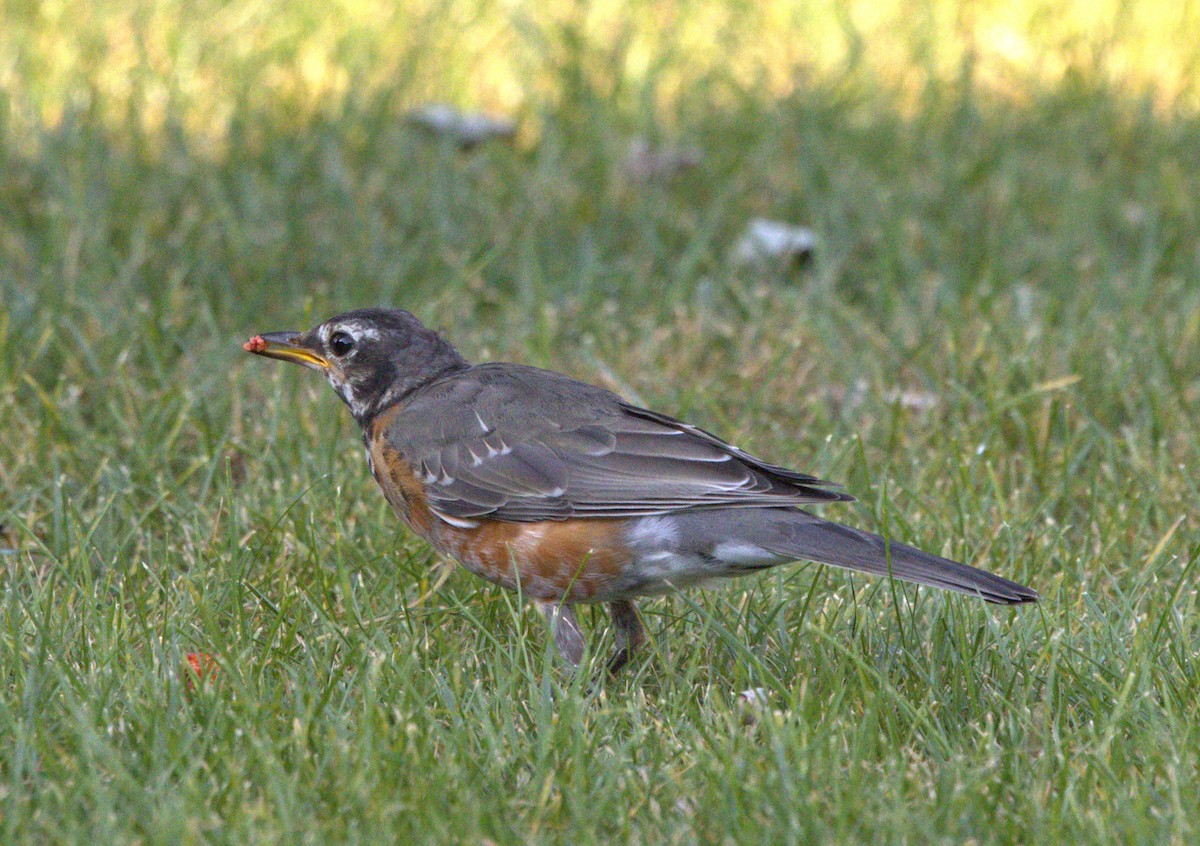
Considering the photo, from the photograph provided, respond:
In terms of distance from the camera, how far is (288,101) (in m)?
7.64

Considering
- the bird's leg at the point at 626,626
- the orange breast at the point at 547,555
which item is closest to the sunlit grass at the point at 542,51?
the orange breast at the point at 547,555

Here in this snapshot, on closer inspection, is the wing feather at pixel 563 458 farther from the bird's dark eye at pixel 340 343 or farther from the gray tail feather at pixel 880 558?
the bird's dark eye at pixel 340 343

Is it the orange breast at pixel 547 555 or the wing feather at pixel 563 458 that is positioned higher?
the wing feather at pixel 563 458

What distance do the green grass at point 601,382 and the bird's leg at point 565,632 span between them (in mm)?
53

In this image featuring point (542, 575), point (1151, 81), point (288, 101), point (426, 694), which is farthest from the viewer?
point (1151, 81)

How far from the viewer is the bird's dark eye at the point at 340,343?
4.44m

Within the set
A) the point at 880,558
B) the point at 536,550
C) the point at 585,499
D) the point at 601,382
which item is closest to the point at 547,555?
the point at 536,550

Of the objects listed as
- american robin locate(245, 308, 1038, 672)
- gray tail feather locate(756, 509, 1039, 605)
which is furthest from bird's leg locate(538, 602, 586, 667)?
gray tail feather locate(756, 509, 1039, 605)

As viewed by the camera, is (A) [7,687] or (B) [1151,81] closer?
(A) [7,687]

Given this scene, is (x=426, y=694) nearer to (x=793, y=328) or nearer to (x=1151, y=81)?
(x=793, y=328)

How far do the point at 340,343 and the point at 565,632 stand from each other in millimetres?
1073

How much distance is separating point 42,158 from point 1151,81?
5.43 metres

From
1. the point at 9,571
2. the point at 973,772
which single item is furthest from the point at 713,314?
the point at 973,772

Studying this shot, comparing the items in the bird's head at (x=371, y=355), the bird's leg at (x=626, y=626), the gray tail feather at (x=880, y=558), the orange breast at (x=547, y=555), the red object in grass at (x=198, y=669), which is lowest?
the bird's leg at (x=626, y=626)
